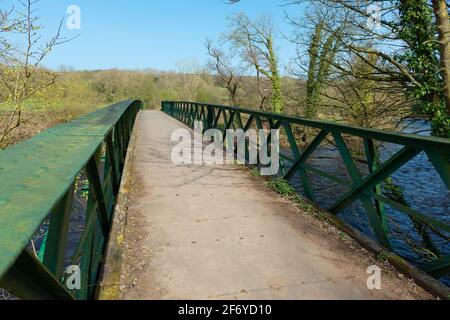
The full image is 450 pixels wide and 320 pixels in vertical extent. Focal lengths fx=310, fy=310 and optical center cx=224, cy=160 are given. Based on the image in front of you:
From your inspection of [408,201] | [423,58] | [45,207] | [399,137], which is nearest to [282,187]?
[399,137]

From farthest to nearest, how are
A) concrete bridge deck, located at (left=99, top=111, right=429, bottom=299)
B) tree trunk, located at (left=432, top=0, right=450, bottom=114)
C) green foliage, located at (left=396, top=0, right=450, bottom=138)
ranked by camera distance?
green foliage, located at (left=396, top=0, right=450, bottom=138) → tree trunk, located at (left=432, top=0, right=450, bottom=114) → concrete bridge deck, located at (left=99, top=111, right=429, bottom=299)

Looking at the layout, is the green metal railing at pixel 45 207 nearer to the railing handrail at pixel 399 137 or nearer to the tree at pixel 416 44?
the railing handrail at pixel 399 137

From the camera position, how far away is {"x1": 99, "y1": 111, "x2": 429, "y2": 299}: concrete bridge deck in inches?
88.0

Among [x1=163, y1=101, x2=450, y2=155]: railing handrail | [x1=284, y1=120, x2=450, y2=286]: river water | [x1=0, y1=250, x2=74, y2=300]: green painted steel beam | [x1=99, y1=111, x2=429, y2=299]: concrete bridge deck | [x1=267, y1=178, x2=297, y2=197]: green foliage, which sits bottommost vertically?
[x1=284, y1=120, x2=450, y2=286]: river water

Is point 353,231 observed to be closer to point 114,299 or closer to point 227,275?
point 227,275

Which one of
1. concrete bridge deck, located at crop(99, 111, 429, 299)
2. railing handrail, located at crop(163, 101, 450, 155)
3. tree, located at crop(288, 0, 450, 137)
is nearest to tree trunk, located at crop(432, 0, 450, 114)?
tree, located at crop(288, 0, 450, 137)

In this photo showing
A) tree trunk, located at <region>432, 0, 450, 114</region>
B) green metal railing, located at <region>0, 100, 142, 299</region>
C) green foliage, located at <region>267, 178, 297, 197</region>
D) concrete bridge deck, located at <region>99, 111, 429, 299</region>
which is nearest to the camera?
green metal railing, located at <region>0, 100, 142, 299</region>

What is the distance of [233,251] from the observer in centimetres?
274

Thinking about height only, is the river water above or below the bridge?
below

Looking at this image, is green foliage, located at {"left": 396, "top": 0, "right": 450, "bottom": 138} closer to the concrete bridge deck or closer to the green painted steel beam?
the concrete bridge deck

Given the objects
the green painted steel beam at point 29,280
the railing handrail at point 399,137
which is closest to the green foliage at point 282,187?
the railing handrail at point 399,137

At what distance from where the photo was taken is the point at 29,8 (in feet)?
18.8
